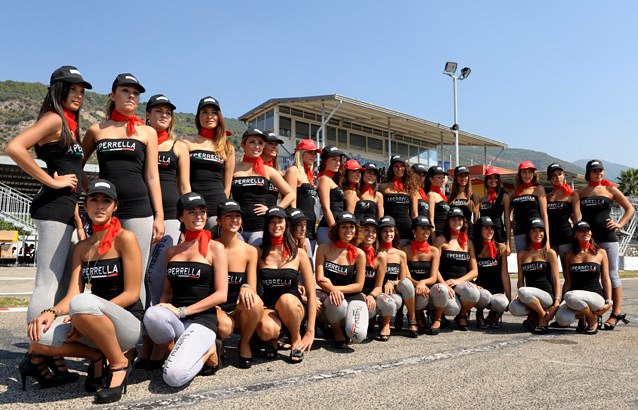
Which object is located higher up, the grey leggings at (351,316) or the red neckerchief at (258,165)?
the red neckerchief at (258,165)

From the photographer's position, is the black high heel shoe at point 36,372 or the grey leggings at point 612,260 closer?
the black high heel shoe at point 36,372

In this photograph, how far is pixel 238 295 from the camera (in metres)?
4.36

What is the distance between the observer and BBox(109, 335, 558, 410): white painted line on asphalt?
3.13 meters

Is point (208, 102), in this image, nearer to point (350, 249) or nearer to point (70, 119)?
point (70, 119)

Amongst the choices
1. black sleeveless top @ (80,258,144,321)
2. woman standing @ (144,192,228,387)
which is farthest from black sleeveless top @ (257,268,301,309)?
black sleeveless top @ (80,258,144,321)

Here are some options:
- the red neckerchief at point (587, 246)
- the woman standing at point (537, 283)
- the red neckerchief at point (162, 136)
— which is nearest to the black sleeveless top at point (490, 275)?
the woman standing at point (537, 283)

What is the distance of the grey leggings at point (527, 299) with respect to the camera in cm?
616

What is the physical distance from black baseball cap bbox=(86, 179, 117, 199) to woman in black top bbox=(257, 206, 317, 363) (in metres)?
1.57

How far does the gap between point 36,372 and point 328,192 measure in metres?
3.95

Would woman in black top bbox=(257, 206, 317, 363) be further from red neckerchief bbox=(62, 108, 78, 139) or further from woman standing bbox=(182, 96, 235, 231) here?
red neckerchief bbox=(62, 108, 78, 139)

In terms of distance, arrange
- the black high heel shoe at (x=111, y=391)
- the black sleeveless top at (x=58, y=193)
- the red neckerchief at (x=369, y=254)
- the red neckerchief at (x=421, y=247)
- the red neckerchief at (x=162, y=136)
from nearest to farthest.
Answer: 1. the black high heel shoe at (x=111, y=391)
2. the black sleeveless top at (x=58, y=193)
3. the red neckerchief at (x=162, y=136)
4. the red neckerchief at (x=369, y=254)
5. the red neckerchief at (x=421, y=247)

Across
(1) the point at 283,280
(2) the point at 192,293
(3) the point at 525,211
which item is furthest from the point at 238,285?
(3) the point at 525,211

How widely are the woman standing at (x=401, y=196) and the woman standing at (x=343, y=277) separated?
1.41m

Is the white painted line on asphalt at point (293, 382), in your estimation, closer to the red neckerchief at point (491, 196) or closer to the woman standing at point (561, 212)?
the woman standing at point (561, 212)
